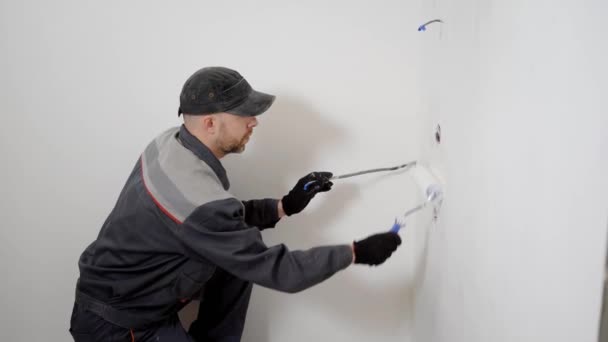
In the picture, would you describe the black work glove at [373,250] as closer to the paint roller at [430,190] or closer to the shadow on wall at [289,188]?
the paint roller at [430,190]

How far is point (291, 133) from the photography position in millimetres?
1771

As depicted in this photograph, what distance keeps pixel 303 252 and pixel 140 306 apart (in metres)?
0.54

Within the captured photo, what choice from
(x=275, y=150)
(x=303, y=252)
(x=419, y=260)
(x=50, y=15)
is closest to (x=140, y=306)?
(x=303, y=252)

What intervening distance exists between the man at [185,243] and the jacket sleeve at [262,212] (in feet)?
0.80

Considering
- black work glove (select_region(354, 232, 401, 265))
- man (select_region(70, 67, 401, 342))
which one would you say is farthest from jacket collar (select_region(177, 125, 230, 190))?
black work glove (select_region(354, 232, 401, 265))

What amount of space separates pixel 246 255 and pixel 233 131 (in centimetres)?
40

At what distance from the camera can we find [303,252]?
4.18ft

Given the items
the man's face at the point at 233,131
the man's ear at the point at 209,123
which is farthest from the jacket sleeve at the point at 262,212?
the man's ear at the point at 209,123

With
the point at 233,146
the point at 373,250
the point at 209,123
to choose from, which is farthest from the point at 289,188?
the point at 373,250

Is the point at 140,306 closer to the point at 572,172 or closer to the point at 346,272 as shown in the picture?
the point at 346,272

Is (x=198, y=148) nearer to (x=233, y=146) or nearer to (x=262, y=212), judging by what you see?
(x=233, y=146)

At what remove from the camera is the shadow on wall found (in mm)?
1753

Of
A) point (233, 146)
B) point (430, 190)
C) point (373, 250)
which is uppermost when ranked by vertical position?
point (233, 146)

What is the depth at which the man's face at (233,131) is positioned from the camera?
1.43 m
